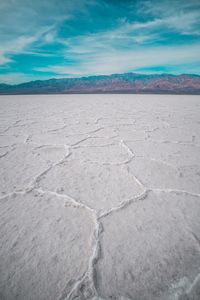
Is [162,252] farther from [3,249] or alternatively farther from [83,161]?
[83,161]

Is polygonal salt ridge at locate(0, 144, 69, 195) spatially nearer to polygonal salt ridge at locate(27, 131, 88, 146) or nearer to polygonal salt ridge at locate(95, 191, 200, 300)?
polygonal salt ridge at locate(27, 131, 88, 146)

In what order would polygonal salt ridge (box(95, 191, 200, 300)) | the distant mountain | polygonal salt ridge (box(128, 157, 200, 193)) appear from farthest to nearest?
the distant mountain → polygonal salt ridge (box(128, 157, 200, 193)) → polygonal salt ridge (box(95, 191, 200, 300))

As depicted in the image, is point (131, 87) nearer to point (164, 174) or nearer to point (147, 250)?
point (164, 174)

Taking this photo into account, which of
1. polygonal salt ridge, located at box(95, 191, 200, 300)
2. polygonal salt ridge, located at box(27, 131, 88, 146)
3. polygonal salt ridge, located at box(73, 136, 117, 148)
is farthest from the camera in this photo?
polygonal salt ridge, located at box(27, 131, 88, 146)

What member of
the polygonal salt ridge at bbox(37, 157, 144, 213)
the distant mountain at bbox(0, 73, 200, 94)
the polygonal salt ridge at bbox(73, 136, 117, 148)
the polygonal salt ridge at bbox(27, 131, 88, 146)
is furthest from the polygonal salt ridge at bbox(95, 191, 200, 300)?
the distant mountain at bbox(0, 73, 200, 94)

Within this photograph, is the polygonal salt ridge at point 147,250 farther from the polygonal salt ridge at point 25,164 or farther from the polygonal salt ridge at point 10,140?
the polygonal salt ridge at point 10,140

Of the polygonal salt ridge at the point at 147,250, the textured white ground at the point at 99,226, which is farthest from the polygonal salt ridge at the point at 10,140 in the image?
the polygonal salt ridge at the point at 147,250

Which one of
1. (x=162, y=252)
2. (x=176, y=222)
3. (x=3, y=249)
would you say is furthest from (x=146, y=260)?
(x=3, y=249)
